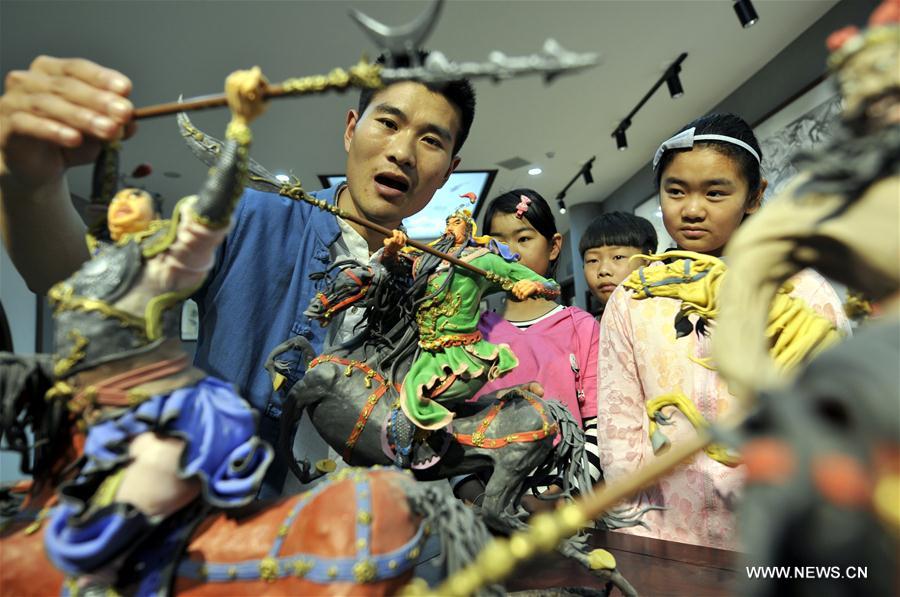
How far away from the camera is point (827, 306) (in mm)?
1073

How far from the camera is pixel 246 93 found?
1.75 ft

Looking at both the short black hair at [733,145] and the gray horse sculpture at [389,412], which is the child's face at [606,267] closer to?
the short black hair at [733,145]

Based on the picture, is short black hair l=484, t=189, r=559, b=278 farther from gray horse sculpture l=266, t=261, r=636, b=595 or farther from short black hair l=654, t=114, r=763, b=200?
gray horse sculpture l=266, t=261, r=636, b=595

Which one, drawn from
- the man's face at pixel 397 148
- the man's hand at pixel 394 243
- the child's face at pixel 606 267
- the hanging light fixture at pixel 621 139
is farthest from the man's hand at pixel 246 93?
the hanging light fixture at pixel 621 139

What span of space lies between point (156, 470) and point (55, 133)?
1.42ft

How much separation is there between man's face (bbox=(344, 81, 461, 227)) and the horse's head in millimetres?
189

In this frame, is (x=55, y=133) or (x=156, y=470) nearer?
(x=156, y=470)

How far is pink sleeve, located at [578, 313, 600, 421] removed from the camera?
1.62 meters

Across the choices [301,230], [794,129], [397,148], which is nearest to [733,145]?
[397,148]

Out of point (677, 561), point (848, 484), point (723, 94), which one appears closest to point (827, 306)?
point (677, 561)

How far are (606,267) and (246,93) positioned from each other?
195 cm

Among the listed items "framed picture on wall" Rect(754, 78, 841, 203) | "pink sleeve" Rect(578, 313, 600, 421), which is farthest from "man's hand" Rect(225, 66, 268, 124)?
"framed picture on wall" Rect(754, 78, 841, 203)

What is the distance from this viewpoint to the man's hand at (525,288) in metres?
1.16

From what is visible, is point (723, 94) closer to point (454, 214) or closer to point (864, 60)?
point (454, 214)
